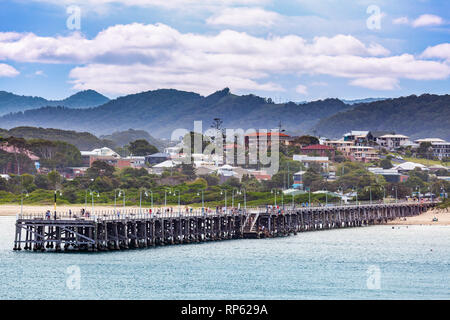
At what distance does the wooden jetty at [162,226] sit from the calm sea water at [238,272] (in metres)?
2.17

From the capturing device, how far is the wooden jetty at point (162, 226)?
279 feet

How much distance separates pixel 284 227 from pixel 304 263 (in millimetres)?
30643

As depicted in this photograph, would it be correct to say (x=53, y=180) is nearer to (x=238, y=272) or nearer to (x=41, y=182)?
(x=41, y=182)

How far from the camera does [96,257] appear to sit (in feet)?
265

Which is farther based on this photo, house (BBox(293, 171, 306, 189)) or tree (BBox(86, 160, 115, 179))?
tree (BBox(86, 160, 115, 179))

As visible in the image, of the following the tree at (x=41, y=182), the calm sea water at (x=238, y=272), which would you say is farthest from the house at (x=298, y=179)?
the calm sea water at (x=238, y=272)

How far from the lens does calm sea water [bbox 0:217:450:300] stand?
6569 centimetres

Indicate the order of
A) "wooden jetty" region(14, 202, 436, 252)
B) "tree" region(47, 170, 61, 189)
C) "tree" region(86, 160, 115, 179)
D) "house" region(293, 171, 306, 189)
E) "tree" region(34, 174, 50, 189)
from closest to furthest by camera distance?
"wooden jetty" region(14, 202, 436, 252), "tree" region(47, 170, 61, 189), "tree" region(34, 174, 50, 189), "house" region(293, 171, 306, 189), "tree" region(86, 160, 115, 179)

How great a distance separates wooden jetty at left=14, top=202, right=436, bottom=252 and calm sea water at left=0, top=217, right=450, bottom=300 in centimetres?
217

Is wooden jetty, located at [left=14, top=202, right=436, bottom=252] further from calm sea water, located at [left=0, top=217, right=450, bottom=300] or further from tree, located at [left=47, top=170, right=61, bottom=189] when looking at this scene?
tree, located at [left=47, top=170, right=61, bottom=189]

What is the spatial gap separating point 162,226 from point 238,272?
20.2 metres

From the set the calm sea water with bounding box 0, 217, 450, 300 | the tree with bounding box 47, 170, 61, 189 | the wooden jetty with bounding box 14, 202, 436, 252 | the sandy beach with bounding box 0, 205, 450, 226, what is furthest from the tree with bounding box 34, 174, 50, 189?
the calm sea water with bounding box 0, 217, 450, 300
